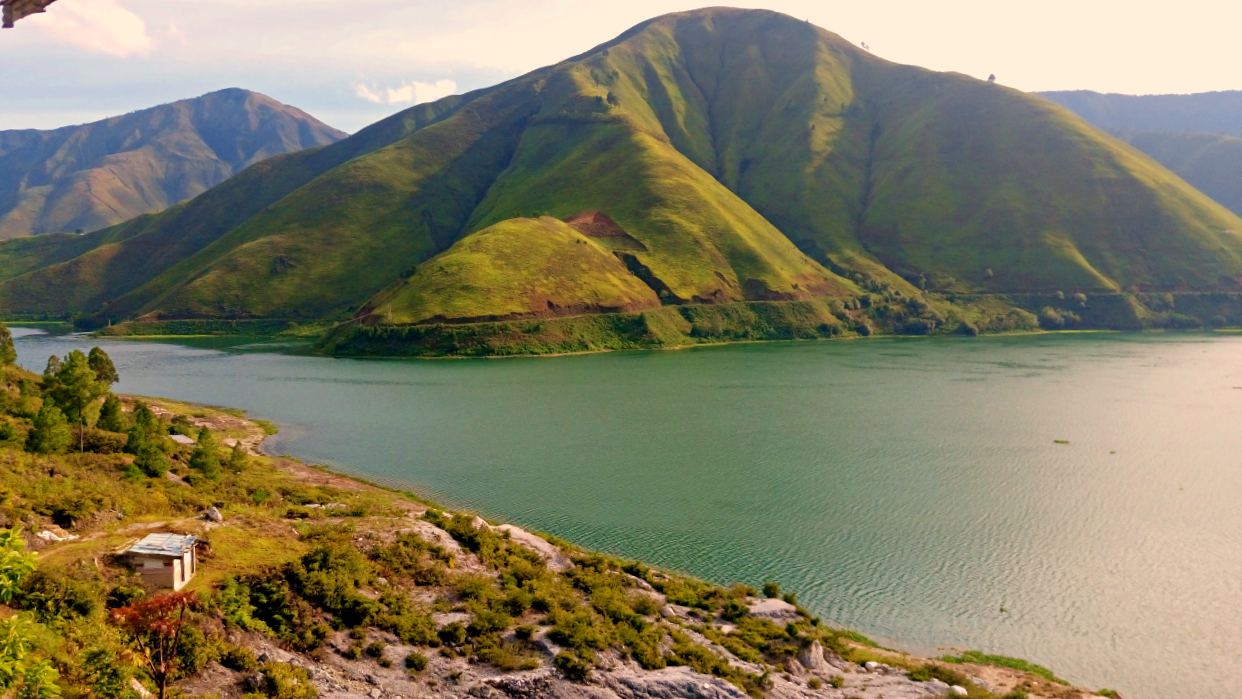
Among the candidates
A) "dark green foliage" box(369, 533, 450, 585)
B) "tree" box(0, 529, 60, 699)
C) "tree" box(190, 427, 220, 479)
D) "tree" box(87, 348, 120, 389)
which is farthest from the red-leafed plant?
"tree" box(87, 348, 120, 389)

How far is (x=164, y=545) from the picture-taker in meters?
27.9

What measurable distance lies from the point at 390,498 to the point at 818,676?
Result: 43730 millimetres

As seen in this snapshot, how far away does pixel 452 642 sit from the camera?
101ft

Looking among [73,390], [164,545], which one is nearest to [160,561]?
[164,545]

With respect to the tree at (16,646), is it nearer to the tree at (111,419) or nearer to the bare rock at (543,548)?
the bare rock at (543,548)

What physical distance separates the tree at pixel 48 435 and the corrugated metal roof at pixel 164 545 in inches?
1131

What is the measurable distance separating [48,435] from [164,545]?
31.0 m

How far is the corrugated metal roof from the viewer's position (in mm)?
27266

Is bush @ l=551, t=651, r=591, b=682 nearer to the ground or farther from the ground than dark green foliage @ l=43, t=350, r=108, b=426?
nearer to the ground

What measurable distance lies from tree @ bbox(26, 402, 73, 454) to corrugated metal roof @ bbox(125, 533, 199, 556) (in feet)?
94.2

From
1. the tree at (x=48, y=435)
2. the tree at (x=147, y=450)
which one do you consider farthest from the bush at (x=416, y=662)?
the tree at (x=48, y=435)

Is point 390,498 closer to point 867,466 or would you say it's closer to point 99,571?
point 99,571

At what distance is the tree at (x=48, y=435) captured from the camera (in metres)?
49.1

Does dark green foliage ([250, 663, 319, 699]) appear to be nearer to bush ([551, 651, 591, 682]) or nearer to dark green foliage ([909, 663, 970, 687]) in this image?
bush ([551, 651, 591, 682])
